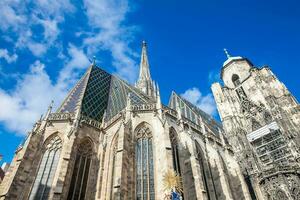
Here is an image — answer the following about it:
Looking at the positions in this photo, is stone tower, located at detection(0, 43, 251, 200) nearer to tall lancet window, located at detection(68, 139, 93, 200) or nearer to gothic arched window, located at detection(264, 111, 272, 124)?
tall lancet window, located at detection(68, 139, 93, 200)

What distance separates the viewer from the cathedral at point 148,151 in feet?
42.8

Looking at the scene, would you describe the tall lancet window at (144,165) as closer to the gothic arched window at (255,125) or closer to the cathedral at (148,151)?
the cathedral at (148,151)

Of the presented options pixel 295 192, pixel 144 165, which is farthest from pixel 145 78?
pixel 295 192

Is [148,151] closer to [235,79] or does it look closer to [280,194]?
[280,194]

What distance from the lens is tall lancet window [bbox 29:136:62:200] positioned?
43.1 feet

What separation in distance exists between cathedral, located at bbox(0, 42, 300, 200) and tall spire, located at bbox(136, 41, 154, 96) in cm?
1298

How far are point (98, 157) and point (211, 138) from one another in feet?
30.1

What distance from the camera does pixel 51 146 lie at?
601 inches

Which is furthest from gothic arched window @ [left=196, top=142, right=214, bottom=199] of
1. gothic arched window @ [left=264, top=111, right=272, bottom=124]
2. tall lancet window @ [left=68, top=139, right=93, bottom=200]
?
gothic arched window @ [left=264, top=111, right=272, bottom=124]

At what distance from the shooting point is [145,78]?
39.9 m

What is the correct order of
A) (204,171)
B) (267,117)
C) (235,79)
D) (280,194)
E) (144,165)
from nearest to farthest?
1. (144,165)
2. (204,171)
3. (280,194)
4. (267,117)
5. (235,79)

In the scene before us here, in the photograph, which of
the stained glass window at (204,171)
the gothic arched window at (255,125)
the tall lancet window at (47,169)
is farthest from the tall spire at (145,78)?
the tall lancet window at (47,169)

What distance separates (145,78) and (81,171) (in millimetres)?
26844

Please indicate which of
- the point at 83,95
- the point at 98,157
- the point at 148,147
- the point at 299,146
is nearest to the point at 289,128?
the point at 299,146
